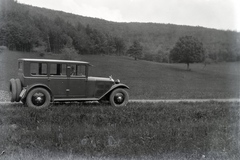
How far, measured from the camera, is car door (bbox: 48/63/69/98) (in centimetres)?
933

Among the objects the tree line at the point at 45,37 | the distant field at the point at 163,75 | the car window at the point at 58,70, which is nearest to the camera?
the car window at the point at 58,70

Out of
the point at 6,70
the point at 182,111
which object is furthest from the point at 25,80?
the point at 6,70

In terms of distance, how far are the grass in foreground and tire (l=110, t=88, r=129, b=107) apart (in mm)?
1447

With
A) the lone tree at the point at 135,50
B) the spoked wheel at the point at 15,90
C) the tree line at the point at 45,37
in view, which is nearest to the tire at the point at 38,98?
the spoked wheel at the point at 15,90

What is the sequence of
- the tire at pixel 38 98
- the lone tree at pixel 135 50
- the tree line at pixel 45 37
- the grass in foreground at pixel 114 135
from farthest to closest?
the lone tree at pixel 135 50
the tree line at pixel 45 37
the tire at pixel 38 98
the grass in foreground at pixel 114 135

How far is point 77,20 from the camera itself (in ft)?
80.8

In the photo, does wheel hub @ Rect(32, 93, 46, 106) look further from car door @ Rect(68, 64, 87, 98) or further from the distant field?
the distant field

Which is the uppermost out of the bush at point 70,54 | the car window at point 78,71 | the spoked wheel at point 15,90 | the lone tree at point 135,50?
the lone tree at point 135,50

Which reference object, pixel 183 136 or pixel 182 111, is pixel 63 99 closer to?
pixel 182 111

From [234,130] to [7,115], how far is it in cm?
581

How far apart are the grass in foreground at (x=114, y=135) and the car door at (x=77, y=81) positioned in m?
1.01

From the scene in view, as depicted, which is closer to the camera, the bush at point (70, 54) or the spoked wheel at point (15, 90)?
the spoked wheel at point (15, 90)

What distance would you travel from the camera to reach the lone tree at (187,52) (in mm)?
34312

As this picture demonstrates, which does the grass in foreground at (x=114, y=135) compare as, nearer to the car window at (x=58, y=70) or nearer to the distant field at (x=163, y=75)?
the car window at (x=58, y=70)
